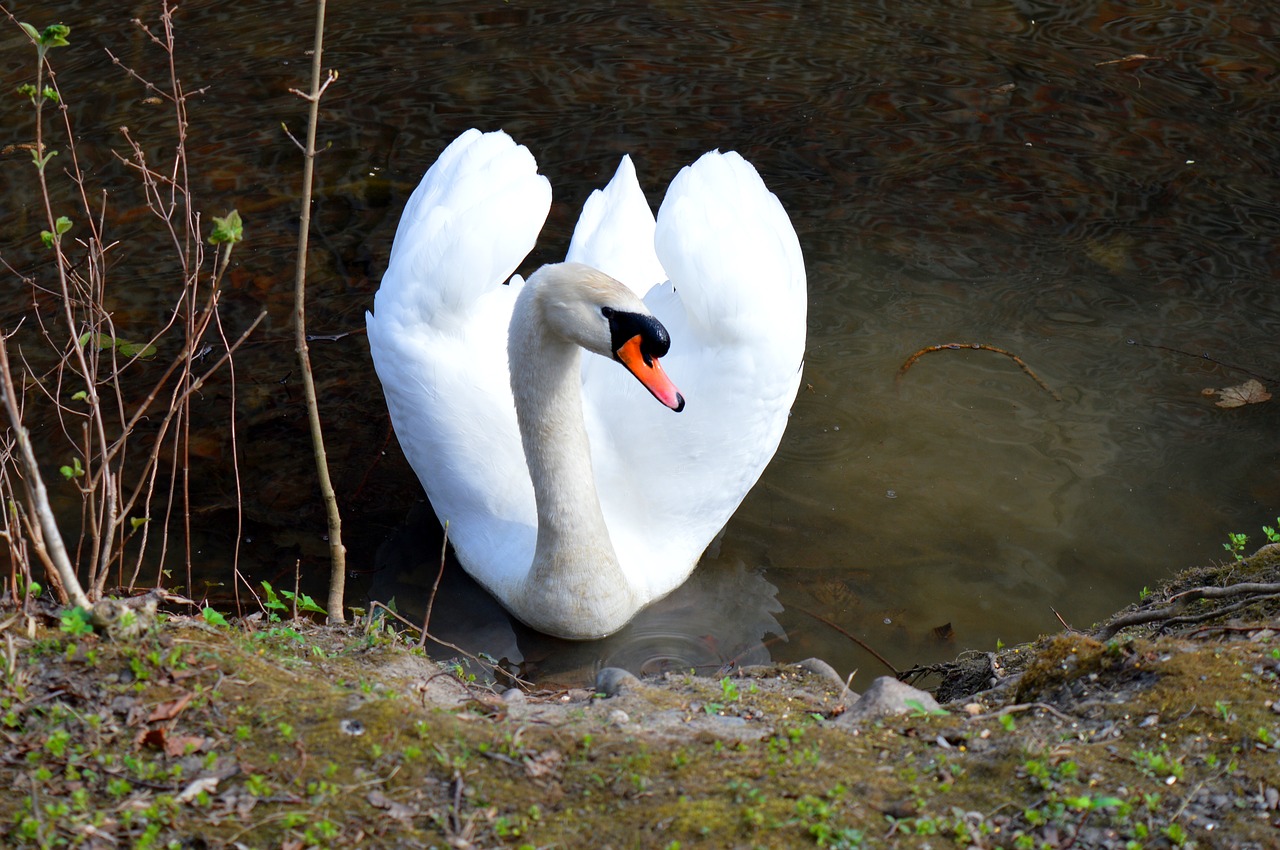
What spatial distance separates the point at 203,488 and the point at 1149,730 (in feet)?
13.8

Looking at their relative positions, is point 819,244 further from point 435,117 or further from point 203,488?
point 203,488

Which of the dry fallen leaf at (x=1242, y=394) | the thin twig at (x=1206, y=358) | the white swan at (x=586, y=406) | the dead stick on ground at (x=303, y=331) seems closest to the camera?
the dead stick on ground at (x=303, y=331)

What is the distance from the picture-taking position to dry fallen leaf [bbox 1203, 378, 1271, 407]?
225 inches

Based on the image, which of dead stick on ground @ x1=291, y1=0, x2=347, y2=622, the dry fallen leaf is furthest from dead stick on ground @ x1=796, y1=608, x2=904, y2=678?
the dry fallen leaf

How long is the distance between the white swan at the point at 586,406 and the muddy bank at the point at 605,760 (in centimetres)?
139

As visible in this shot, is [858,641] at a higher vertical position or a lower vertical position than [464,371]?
lower

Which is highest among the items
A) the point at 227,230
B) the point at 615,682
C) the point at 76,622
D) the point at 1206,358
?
the point at 227,230

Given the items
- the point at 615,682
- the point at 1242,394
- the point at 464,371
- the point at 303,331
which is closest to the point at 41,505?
the point at 303,331

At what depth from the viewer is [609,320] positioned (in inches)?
152

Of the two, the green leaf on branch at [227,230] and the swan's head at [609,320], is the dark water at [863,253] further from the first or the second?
the green leaf on branch at [227,230]

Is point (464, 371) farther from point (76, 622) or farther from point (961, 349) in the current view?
point (961, 349)

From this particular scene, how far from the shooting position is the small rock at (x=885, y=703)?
9.79 feet

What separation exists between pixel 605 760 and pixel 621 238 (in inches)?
126

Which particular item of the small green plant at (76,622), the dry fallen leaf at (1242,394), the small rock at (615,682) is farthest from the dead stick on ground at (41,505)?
the dry fallen leaf at (1242,394)
